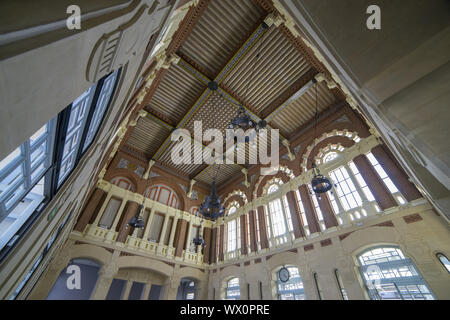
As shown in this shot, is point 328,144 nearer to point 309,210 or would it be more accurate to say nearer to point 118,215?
point 309,210

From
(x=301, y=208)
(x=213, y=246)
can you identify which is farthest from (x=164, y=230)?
(x=301, y=208)

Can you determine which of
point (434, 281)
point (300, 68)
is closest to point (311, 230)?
point (434, 281)

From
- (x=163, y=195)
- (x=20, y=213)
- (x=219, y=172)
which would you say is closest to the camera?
(x=20, y=213)

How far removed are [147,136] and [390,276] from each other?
11.8 m

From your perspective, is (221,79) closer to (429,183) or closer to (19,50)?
(429,183)

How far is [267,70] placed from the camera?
7.83 m

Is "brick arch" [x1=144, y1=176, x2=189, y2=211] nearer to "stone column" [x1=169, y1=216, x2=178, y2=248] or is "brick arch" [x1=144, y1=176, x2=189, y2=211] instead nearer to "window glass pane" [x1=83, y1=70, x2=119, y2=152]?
"stone column" [x1=169, y1=216, x2=178, y2=248]

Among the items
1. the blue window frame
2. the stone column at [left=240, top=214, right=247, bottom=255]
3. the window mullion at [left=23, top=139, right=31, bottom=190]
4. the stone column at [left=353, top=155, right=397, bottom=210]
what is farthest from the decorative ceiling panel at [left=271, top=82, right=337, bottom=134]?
the window mullion at [left=23, top=139, right=31, bottom=190]

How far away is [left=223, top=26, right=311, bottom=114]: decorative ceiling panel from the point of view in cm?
711

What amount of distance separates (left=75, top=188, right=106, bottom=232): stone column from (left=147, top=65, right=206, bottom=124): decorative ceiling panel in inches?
194

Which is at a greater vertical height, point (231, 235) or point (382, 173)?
point (382, 173)

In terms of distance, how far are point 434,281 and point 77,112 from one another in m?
8.03

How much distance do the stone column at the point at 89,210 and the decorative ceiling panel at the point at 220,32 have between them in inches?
302

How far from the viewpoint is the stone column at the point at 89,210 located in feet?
26.6
